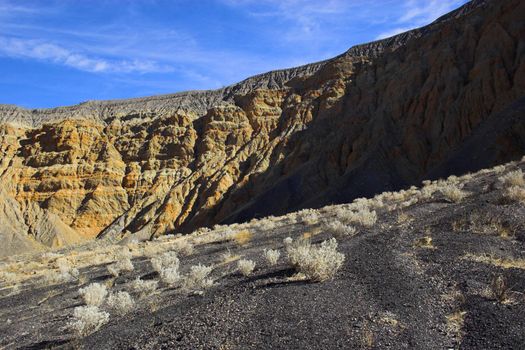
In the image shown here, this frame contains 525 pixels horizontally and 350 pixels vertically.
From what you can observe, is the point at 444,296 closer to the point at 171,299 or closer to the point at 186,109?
the point at 171,299

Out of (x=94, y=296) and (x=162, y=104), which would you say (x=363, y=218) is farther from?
(x=162, y=104)

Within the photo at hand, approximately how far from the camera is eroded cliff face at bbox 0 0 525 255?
5116cm

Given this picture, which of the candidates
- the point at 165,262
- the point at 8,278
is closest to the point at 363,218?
the point at 165,262

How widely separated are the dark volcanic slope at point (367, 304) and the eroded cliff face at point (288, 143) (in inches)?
1285

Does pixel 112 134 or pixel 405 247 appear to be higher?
pixel 112 134

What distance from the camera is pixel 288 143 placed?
73.6 meters

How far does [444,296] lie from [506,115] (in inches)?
1644

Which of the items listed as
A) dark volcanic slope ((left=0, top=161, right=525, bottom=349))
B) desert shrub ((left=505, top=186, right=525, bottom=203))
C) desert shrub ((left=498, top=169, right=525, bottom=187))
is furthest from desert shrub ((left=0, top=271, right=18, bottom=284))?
desert shrub ((left=498, top=169, right=525, bottom=187))

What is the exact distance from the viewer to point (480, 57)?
2131 inches

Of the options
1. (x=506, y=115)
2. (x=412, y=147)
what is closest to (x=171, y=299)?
(x=506, y=115)

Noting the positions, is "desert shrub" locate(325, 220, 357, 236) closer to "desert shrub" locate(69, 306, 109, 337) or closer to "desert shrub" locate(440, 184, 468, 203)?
"desert shrub" locate(440, 184, 468, 203)

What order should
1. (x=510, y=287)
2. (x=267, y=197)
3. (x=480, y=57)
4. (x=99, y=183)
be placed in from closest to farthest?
(x=510, y=287) → (x=480, y=57) → (x=267, y=197) → (x=99, y=183)

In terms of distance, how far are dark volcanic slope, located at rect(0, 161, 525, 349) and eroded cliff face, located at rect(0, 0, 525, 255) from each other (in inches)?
1285

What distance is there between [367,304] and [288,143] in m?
67.1
